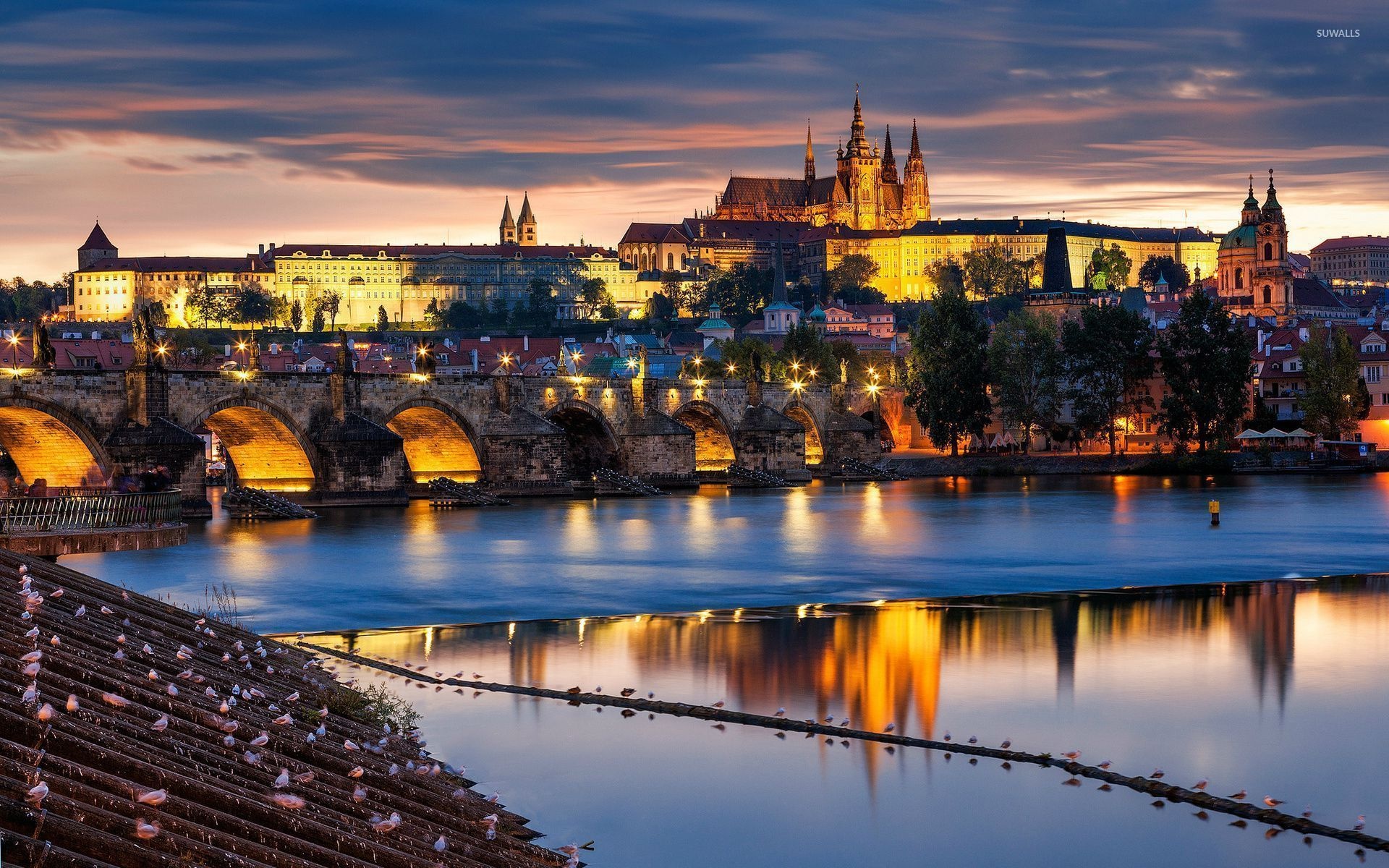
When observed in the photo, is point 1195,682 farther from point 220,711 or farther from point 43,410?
point 43,410

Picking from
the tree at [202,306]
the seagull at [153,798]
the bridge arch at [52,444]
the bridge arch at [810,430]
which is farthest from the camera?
the tree at [202,306]

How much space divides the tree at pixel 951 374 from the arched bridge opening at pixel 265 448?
34.3m

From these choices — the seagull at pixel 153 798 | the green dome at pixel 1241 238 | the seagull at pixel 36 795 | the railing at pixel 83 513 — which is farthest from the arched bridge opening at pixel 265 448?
the green dome at pixel 1241 238

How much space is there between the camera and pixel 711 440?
7756 centimetres

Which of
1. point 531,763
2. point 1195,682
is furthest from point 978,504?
point 531,763

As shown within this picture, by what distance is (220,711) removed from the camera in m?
13.2

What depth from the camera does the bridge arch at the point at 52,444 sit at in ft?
150

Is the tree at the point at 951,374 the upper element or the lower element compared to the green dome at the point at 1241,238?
lower

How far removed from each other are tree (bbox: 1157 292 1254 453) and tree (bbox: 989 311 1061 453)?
5.25 metres

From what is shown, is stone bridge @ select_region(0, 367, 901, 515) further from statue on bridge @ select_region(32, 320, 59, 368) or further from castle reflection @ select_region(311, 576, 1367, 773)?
castle reflection @ select_region(311, 576, 1367, 773)

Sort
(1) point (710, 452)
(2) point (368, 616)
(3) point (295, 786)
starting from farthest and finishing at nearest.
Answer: (1) point (710, 452), (2) point (368, 616), (3) point (295, 786)

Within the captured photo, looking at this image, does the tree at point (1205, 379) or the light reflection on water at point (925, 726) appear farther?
the tree at point (1205, 379)

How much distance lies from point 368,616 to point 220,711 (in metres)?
15.4

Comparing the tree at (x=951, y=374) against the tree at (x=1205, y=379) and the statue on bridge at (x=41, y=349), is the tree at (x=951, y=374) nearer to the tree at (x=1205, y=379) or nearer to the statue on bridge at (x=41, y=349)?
the tree at (x=1205, y=379)
